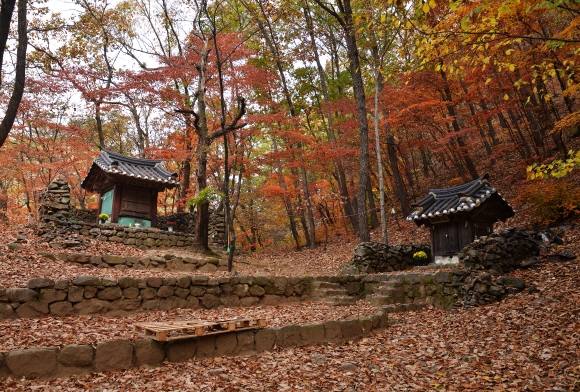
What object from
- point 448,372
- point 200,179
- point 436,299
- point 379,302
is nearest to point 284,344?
point 448,372

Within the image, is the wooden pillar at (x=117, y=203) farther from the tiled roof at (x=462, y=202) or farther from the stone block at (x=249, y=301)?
the tiled roof at (x=462, y=202)

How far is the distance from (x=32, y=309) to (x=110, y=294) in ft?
4.26

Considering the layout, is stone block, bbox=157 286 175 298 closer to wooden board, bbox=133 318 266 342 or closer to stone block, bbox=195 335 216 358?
wooden board, bbox=133 318 266 342

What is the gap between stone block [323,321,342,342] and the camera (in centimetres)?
678

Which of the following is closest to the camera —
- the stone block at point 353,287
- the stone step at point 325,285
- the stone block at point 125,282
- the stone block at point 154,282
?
the stone block at point 125,282

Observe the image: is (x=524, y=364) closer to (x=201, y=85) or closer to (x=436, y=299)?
(x=436, y=299)

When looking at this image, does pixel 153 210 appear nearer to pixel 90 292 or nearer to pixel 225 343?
pixel 90 292

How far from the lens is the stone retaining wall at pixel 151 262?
32.4 ft

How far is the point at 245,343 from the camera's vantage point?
20.2 ft

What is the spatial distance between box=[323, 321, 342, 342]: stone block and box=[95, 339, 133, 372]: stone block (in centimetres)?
333

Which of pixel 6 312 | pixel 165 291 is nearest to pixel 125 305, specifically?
pixel 165 291

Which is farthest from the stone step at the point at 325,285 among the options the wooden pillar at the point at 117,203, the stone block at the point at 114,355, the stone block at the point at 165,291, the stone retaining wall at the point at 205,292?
the wooden pillar at the point at 117,203

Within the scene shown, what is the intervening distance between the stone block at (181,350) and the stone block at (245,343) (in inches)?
28.7

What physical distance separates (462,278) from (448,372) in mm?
4145
